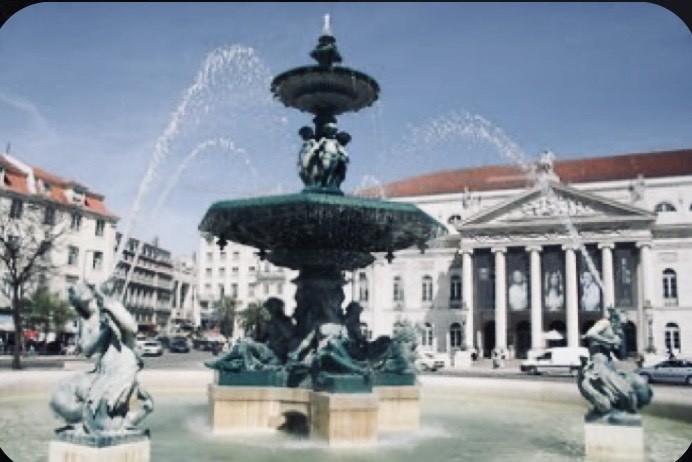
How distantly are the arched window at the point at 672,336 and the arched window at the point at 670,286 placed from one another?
1953mm

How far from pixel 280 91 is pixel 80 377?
7162 millimetres

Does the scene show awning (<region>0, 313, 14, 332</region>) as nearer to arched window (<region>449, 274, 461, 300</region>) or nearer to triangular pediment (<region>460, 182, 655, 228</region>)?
triangular pediment (<region>460, 182, 655, 228</region>)

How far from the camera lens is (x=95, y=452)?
6.55 meters

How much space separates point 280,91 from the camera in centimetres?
1295

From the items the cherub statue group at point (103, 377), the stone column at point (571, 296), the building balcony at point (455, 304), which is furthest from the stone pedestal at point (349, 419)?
the building balcony at point (455, 304)

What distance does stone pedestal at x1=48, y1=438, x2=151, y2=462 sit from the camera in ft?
21.5

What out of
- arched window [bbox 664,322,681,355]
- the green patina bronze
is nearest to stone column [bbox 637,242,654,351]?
arched window [bbox 664,322,681,355]

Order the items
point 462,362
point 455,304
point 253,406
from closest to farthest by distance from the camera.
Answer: point 253,406, point 462,362, point 455,304

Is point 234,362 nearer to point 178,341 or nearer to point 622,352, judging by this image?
point 622,352

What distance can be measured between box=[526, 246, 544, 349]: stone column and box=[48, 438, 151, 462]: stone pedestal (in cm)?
5700

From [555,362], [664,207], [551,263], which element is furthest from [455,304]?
[555,362]

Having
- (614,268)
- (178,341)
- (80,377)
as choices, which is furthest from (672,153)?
(80,377)

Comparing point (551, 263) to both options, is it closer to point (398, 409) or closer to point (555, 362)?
point (555, 362)

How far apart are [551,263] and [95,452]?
2380 inches
